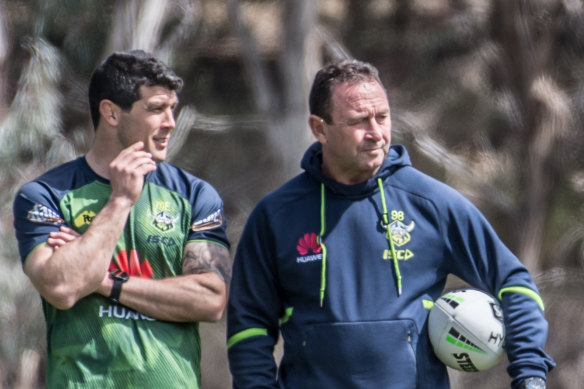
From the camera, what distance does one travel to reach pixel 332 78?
4582mm

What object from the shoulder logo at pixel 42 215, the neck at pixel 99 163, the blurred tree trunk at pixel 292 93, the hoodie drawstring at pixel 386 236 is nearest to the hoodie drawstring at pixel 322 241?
the hoodie drawstring at pixel 386 236

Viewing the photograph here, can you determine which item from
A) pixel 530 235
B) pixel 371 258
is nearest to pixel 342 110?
pixel 371 258

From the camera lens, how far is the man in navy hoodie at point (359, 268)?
4.29 meters

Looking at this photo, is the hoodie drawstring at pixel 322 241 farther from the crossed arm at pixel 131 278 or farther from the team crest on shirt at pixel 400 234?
the crossed arm at pixel 131 278

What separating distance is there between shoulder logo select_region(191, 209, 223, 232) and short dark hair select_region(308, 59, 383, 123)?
0.62m

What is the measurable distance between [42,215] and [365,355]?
4.76 ft

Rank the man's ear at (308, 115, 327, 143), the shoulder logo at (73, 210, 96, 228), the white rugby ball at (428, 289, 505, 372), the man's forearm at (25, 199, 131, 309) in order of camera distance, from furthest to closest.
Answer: the man's ear at (308, 115, 327, 143) → the shoulder logo at (73, 210, 96, 228) → the white rugby ball at (428, 289, 505, 372) → the man's forearm at (25, 199, 131, 309)

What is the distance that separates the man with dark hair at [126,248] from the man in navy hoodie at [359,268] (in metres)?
0.21

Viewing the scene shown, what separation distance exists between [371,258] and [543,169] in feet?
29.7

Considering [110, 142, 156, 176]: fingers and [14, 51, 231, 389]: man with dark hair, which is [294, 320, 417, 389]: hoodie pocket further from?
[110, 142, 156, 176]: fingers

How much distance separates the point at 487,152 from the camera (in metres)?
13.4

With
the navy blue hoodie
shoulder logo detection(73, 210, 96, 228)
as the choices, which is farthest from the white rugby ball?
shoulder logo detection(73, 210, 96, 228)

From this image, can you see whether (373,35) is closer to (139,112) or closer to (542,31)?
(542,31)

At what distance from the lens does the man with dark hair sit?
4285mm
